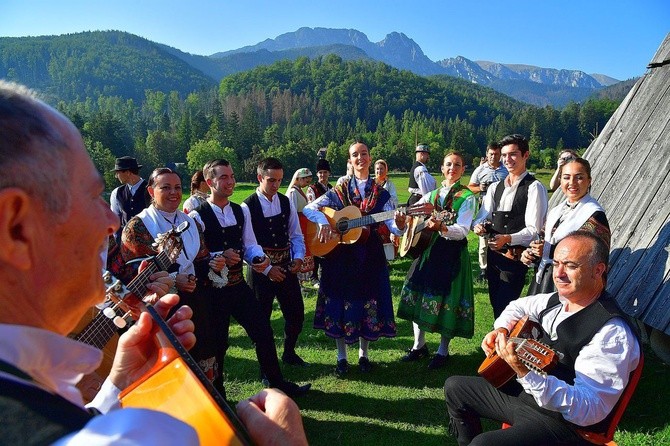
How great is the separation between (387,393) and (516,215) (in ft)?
7.97

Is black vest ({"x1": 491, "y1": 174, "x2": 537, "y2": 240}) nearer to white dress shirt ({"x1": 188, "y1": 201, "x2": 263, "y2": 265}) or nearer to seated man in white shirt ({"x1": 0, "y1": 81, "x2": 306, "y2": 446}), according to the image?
white dress shirt ({"x1": 188, "y1": 201, "x2": 263, "y2": 265})

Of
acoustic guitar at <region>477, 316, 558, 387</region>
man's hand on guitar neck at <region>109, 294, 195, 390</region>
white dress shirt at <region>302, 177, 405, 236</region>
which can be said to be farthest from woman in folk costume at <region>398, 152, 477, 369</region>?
man's hand on guitar neck at <region>109, 294, 195, 390</region>

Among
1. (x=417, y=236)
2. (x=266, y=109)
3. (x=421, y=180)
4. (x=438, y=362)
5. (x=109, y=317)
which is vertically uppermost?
(x=109, y=317)

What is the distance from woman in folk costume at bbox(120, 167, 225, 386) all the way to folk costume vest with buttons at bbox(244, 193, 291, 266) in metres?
0.97

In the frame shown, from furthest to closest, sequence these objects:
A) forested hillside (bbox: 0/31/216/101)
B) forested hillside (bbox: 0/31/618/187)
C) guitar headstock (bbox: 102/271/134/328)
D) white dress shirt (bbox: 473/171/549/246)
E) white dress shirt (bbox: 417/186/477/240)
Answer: forested hillside (bbox: 0/31/216/101), forested hillside (bbox: 0/31/618/187), white dress shirt (bbox: 417/186/477/240), white dress shirt (bbox: 473/171/549/246), guitar headstock (bbox: 102/271/134/328)

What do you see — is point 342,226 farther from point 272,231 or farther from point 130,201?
point 130,201

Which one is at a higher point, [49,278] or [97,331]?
[49,278]

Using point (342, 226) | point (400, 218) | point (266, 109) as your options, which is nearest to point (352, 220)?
point (342, 226)

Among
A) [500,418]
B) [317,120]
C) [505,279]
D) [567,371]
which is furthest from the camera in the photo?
[317,120]

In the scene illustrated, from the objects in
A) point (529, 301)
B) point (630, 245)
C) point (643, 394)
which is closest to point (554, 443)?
point (529, 301)

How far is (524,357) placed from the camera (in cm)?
254

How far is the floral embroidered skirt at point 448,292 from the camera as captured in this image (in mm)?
5066

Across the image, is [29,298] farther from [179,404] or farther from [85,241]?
[179,404]

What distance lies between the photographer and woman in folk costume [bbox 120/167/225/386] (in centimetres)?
371
